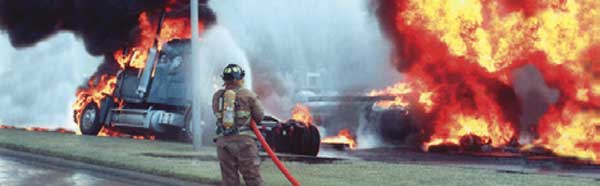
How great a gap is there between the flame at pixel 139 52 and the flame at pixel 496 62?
627 centimetres

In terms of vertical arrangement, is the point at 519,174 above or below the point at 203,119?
below

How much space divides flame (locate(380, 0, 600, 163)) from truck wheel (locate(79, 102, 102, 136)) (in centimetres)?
893

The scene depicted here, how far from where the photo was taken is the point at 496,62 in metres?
19.0

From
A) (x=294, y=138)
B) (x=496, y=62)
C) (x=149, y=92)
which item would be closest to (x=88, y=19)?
(x=149, y=92)

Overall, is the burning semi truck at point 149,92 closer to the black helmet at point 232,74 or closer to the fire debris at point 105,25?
the fire debris at point 105,25

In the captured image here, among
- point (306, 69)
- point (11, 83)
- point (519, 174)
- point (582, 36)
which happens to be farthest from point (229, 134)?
point (11, 83)

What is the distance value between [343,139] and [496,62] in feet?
17.9

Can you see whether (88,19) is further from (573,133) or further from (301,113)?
(573,133)

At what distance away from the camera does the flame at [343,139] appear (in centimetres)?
2197

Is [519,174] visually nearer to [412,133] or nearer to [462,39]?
[462,39]

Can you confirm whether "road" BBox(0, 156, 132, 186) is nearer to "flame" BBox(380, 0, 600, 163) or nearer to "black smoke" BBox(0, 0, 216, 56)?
"black smoke" BBox(0, 0, 216, 56)

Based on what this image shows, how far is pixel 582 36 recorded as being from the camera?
17.2m

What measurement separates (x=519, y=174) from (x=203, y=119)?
976 centimetres

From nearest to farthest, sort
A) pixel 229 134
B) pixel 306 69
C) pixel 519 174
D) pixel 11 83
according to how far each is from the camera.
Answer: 1. pixel 229 134
2. pixel 519 174
3. pixel 306 69
4. pixel 11 83
